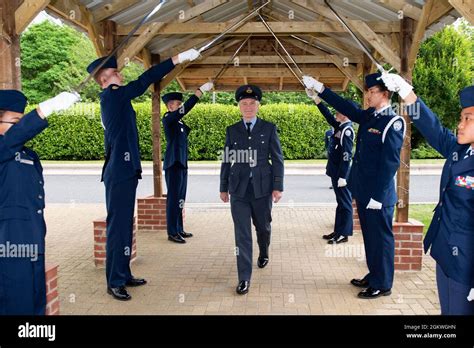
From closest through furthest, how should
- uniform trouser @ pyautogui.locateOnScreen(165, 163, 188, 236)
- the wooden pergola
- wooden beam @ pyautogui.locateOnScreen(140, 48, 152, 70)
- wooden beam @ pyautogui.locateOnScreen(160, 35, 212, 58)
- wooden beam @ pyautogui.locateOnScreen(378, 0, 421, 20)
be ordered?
1. the wooden pergola
2. wooden beam @ pyautogui.locateOnScreen(378, 0, 421, 20)
3. uniform trouser @ pyautogui.locateOnScreen(165, 163, 188, 236)
4. wooden beam @ pyautogui.locateOnScreen(140, 48, 152, 70)
5. wooden beam @ pyautogui.locateOnScreen(160, 35, 212, 58)

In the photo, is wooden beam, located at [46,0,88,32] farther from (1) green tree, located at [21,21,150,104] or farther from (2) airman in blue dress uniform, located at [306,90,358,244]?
(1) green tree, located at [21,21,150,104]

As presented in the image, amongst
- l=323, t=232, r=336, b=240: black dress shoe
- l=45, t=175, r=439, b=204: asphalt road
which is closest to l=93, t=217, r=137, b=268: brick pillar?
l=323, t=232, r=336, b=240: black dress shoe

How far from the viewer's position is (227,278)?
474 centimetres

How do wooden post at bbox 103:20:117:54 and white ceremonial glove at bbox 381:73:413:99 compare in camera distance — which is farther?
wooden post at bbox 103:20:117:54

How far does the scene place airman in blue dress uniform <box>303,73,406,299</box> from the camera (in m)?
3.95

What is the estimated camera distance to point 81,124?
736 inches

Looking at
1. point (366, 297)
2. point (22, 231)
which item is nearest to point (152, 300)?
point (22, 231)

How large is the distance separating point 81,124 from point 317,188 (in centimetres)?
1141

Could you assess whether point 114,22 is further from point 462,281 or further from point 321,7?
point 462,281

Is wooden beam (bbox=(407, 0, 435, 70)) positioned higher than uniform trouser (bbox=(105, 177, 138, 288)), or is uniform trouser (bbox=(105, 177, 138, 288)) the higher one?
wooden beam (bbox=(407, 0, 435, 70))

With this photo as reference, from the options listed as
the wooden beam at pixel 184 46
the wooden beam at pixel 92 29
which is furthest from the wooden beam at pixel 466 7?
the wooden beam at pixel 184 46

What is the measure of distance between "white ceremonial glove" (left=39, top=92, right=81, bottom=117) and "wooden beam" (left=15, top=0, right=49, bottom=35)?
2.64 feet

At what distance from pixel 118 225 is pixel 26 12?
2035 mm

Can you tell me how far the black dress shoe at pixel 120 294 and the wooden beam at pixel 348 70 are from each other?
525cm
